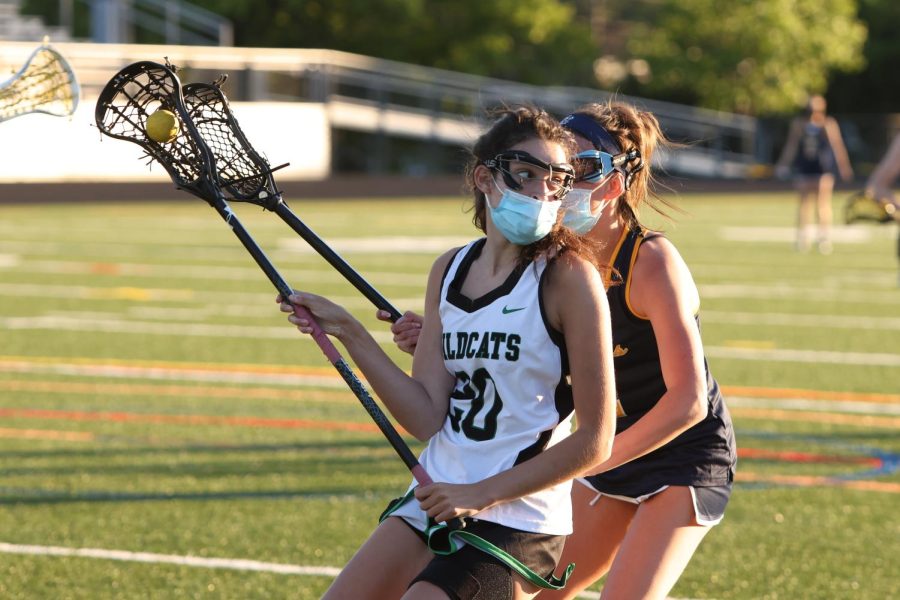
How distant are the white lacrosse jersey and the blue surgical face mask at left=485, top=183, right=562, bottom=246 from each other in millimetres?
73

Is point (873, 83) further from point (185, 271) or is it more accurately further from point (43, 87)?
point (43, 87)

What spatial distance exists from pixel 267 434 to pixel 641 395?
4.76m

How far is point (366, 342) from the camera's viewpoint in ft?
12.7

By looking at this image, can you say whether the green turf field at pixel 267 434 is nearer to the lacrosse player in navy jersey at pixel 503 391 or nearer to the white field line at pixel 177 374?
the white field line at pixel 177 374

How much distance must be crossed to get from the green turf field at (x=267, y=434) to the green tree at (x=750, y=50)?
32.3m

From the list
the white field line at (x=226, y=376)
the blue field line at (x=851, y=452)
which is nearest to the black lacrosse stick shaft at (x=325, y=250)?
the blue field line at (x=851, y=452)

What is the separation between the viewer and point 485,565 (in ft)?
11.7

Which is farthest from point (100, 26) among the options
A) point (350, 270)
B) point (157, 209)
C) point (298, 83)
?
point (350, 270)

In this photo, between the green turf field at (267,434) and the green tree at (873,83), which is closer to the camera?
the green turf field at (267,434)

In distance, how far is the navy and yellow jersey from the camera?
4285mm

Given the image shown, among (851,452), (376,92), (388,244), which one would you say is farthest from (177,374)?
(376,92)

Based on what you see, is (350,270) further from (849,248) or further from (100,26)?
(100,26)

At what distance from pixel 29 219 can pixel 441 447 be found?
22970 mm

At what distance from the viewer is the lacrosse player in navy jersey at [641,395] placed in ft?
13.5
